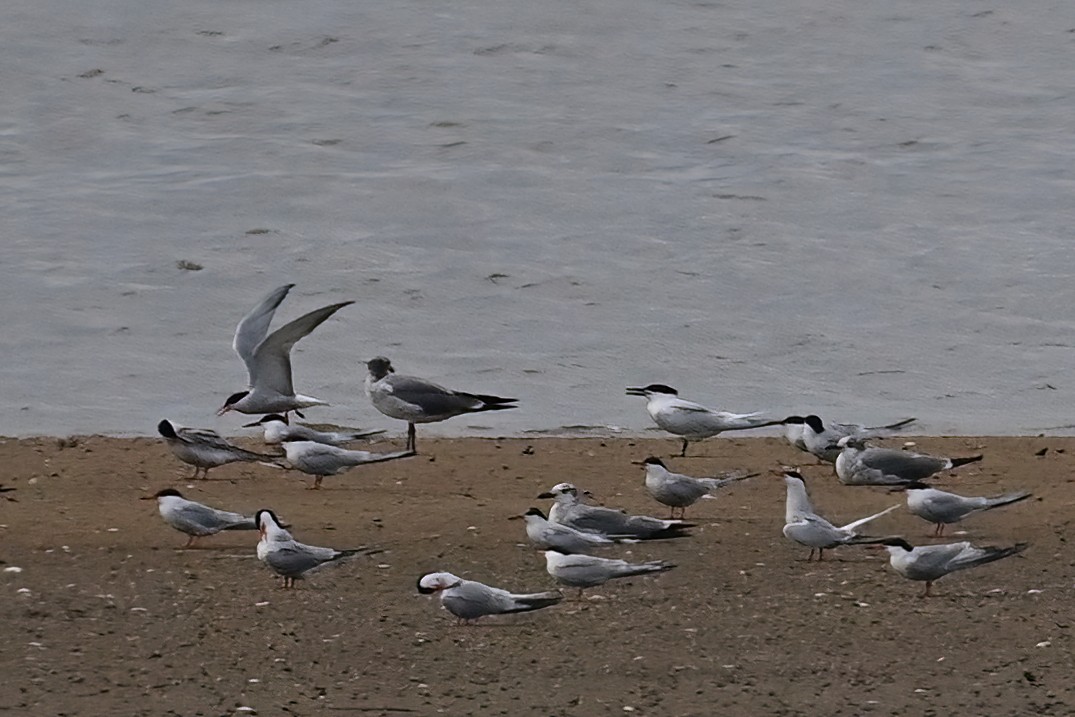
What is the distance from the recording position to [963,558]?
24.1 ft

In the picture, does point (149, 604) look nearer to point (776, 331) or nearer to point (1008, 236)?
point (776, 331)

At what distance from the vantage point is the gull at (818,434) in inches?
379

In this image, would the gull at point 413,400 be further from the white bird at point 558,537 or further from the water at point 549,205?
the white bird at point 558,537

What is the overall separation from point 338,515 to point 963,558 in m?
2.76

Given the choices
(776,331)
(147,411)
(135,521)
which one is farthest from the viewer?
(776,331)

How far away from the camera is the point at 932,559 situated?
727cm

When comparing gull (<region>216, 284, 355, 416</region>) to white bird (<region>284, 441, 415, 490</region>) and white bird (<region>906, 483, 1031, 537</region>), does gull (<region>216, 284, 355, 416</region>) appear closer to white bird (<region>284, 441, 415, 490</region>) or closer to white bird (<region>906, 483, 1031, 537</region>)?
white bird (<region>284, 441, 415, 490</region>)

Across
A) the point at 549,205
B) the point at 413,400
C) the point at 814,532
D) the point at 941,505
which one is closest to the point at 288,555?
the point at 814,532

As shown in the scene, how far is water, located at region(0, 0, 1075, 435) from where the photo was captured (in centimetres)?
1273

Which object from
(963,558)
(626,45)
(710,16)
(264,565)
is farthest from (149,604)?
(710,16)

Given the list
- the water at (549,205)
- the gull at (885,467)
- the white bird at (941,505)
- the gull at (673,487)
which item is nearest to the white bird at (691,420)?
the gull at (885,467)

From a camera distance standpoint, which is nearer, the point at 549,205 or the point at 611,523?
the point at 611,523

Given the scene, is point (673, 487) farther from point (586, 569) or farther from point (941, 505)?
point (586, 569)

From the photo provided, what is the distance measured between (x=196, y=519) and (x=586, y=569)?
1.67 m
